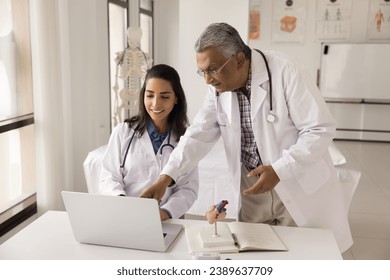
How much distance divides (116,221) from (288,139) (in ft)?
2.30

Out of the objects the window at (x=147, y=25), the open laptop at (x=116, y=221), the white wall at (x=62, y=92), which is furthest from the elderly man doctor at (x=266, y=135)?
the window at (x=147, y=25)

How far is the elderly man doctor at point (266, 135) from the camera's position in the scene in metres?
1.42

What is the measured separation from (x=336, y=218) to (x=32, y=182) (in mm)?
2232

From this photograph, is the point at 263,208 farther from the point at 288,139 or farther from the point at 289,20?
the point at 289,20

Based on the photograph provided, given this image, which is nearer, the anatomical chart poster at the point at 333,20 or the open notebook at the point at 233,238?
the open notebook at the point at 233,238

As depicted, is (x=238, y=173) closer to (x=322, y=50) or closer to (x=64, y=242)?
(x=64, y=242)

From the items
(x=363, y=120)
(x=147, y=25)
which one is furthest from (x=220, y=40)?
(x=363, y=120)

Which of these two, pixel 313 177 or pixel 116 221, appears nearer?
pixel 116 221

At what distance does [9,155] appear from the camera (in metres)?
2.79

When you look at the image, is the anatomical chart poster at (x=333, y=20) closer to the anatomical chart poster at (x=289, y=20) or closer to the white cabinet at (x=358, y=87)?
the anatomical chart poster at (x=289, y=20)

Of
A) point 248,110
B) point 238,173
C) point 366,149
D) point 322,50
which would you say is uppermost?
point 322,50

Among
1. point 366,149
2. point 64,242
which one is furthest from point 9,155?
point 366,149

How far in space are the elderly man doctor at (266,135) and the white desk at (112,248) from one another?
0.18 meters

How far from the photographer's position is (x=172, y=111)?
187 cm
